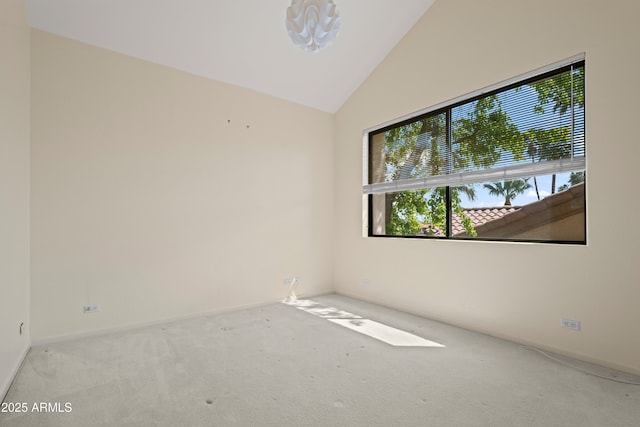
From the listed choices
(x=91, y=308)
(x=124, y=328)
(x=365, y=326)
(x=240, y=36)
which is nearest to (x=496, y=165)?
(x=365, y=326)

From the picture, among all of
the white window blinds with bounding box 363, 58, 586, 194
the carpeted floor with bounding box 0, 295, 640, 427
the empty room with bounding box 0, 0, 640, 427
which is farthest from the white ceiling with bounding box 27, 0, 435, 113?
the carpeted floor with bounding box 0, 295, 640, 427

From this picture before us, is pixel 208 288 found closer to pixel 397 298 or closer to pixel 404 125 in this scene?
pixel 397 298

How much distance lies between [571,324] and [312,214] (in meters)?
Answer: 3.26

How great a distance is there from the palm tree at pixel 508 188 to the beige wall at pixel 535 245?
517mm

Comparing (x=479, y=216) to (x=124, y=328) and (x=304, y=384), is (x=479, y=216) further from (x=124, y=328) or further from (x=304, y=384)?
(x=124, y=328)

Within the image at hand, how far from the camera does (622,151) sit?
2.40 meters

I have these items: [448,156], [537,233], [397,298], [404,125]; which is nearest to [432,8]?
[404,125]

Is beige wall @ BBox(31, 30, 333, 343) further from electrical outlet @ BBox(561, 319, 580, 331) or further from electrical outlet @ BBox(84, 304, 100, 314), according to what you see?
electrical outlet @ BBox(561, 319, 580, 331)

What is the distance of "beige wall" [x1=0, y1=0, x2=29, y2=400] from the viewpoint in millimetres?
2166

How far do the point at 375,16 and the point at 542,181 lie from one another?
2551 mm

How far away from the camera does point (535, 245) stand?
9.41 feet

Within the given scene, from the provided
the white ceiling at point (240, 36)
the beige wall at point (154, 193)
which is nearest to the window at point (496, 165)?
the white ceiling at point (240, 36)

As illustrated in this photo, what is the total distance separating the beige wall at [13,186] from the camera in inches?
85.3

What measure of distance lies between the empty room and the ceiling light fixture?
18 mm
